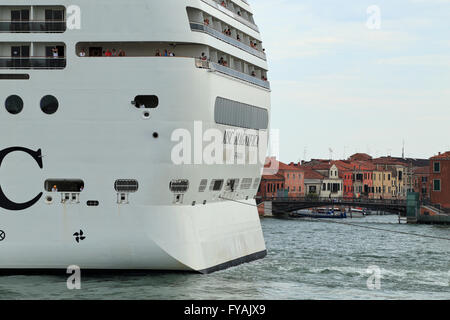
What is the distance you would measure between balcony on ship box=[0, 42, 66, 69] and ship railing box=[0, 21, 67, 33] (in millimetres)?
326

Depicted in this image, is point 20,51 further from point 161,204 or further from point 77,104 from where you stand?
point 161,204

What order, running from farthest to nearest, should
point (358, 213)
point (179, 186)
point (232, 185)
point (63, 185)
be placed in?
point (358, 213), point (232, 185), point (179, 186), point (63, 185)

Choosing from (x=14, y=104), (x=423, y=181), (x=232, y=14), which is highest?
(x=232, y=14)

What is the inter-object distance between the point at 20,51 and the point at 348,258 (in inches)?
708

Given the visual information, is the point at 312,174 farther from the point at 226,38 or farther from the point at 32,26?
the point at 32,26

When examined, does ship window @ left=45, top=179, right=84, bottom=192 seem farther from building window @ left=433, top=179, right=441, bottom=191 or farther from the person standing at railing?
building window @ left=433, top=179, right=441, bottom=191

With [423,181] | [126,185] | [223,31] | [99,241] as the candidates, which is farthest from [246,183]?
[423,181]

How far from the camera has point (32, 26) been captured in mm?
24297

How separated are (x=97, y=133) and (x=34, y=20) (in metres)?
3.36

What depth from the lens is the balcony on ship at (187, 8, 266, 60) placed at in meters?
25.3

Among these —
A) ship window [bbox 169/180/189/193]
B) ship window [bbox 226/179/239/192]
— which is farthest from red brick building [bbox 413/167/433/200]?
ship window [bbox 169/180/189/193]

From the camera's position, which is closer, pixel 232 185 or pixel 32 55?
pixel 32 55

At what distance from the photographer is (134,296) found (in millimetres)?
22562

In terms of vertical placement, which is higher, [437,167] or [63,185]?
[437,167]
